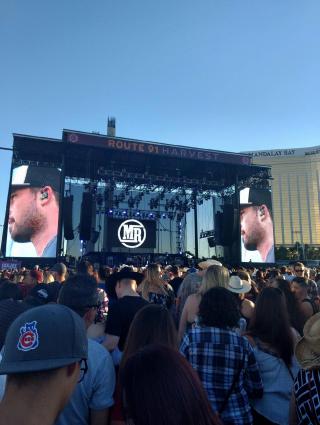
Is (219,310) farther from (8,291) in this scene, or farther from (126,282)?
(8,291)

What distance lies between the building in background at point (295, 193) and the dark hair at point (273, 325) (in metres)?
87.9

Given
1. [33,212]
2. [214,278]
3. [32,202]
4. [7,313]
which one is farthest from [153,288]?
[32,202]

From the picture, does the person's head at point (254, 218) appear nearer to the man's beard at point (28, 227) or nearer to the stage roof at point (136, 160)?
the stage roof at point (136, 160)

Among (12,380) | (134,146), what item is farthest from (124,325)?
(134,146)

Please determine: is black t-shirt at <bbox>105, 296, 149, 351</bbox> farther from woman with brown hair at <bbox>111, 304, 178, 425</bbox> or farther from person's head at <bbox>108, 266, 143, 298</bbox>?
woman with brown hair at <bbox>111, 304, 178, 425</bbox>

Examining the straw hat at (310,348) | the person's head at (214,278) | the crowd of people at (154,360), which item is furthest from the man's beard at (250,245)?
the straw hat at (310,348)

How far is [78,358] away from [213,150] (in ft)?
75.4

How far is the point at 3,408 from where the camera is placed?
109cm

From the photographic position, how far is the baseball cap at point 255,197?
24781 millimetres

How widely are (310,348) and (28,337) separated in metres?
1.40

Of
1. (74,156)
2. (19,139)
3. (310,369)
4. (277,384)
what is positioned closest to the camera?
(310,369)

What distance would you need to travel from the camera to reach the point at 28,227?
19.3m

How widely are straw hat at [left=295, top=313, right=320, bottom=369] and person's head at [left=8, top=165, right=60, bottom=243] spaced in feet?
63.0

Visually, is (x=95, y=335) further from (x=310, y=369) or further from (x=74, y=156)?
(x=74, y=156)
